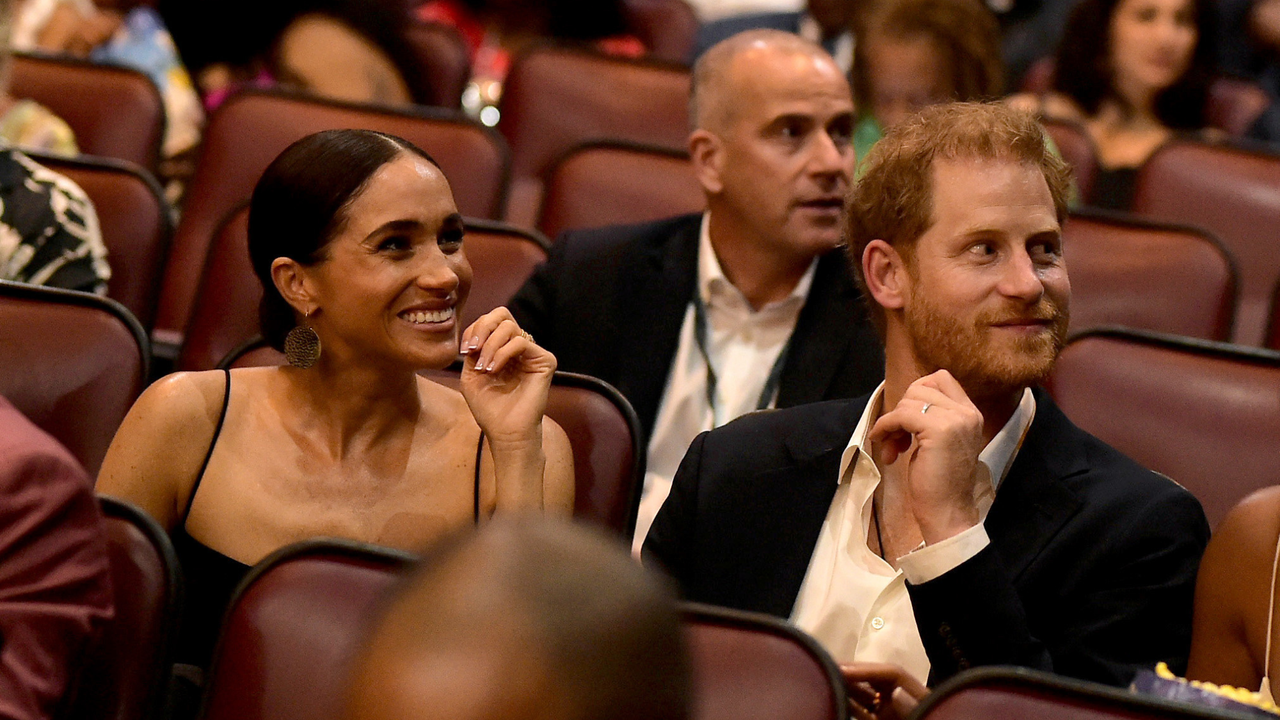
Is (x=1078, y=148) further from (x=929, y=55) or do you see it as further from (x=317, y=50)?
(x=317, y=50)

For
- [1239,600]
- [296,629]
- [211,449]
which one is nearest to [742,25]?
[211,449]

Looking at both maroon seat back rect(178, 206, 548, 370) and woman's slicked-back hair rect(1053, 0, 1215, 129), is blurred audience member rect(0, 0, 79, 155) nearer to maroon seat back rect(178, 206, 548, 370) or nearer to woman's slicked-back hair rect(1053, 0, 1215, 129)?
maroon seat back rect(178, 206, 548, 370)

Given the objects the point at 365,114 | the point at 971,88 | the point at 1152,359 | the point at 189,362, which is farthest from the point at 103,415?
the point at 971,88

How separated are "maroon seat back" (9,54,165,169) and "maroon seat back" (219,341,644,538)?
1.68 m

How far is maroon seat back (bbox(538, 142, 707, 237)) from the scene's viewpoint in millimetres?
3094

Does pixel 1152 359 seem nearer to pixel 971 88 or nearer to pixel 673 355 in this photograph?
pixel 673 355

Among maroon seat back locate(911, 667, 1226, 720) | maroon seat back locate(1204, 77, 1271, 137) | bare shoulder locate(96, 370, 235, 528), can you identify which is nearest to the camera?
maroon seat back locate(911, 667, 1226, 720)

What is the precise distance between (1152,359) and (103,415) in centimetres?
155

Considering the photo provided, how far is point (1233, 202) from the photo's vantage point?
3.34 metres

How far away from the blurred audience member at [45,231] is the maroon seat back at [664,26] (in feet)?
Answer: 8.25

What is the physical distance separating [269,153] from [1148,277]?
1782 mm

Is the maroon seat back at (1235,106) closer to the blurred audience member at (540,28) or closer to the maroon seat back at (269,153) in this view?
the blurred audience member at (540,28)

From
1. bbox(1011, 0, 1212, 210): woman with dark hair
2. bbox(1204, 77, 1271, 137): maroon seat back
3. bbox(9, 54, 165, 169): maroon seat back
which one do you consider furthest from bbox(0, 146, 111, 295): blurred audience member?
bbox(1204, 77, 1271, 137): maroon seat back

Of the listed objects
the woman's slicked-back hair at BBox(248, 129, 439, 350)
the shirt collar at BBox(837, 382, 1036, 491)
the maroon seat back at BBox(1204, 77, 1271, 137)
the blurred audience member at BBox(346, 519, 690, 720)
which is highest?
the maroon seat back at BBox(1204, 77, 1271, 137)
